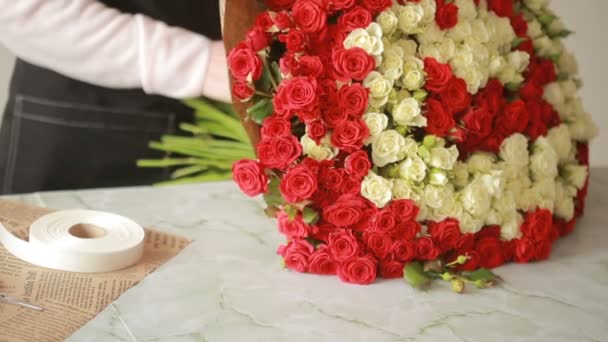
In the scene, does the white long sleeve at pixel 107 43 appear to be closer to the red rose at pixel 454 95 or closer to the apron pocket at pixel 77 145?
the apron pocket at pixel 77 145

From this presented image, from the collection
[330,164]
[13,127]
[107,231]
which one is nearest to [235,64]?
[330,164]

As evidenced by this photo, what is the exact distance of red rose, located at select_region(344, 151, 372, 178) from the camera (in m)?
0.91

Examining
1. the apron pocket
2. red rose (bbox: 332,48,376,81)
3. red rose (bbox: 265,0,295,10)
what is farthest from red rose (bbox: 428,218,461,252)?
the apron pocket

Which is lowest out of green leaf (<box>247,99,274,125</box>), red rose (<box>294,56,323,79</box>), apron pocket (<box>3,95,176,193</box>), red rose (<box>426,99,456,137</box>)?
apron pocket (<box>3,95,176,193</box>)

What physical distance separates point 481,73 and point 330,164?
24 cm

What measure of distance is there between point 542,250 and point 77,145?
87cm

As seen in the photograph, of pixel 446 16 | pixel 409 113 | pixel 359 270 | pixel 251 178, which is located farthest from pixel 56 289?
pixel 446 16

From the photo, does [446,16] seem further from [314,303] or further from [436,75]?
[314,303]

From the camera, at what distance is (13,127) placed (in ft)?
4.79

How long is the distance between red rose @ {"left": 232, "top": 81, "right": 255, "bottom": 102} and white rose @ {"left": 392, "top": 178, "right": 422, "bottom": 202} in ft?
0.68

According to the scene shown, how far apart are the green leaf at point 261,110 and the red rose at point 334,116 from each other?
7 cm

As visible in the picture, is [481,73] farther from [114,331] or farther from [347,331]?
[114,331]

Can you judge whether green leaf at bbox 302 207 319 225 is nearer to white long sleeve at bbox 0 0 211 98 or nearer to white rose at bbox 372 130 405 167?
white rose at bbox 372 130 405 167

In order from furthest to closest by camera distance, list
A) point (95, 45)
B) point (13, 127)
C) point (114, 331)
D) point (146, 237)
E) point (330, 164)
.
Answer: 1. point (13, 127)
2. point (95, 45)
3. point (146, 237)
4. point (330, 164)
5. point (114, 331)
